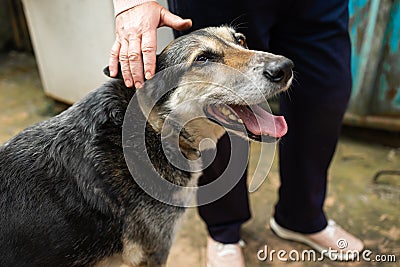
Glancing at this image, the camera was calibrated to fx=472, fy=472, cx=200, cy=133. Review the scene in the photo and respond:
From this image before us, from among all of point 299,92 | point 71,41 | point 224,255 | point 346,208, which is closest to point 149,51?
point 299,92

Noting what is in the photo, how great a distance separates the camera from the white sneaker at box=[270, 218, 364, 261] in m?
1.79

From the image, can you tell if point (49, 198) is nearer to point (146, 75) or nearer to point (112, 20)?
point (146, 75)

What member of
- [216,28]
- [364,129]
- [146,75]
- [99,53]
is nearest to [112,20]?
[99,53]

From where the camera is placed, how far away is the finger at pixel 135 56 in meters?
1.12

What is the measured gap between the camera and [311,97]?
5.00 ft

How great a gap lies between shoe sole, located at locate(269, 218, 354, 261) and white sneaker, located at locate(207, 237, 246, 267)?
0.20 meters

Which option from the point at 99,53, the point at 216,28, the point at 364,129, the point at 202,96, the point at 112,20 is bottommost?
the point at 364,129

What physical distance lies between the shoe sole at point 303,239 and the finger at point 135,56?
1.03 metres

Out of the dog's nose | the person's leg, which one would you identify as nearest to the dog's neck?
the dog's nose

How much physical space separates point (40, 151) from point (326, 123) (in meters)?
0.91

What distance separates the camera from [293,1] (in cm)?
136

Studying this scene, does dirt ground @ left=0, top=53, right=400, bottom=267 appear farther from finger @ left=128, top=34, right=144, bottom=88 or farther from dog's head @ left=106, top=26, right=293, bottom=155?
finger @ left=128, top=34, right=144, bottom=88

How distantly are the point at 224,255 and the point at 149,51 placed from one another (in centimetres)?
94

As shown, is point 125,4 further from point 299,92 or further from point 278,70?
point 299,92
